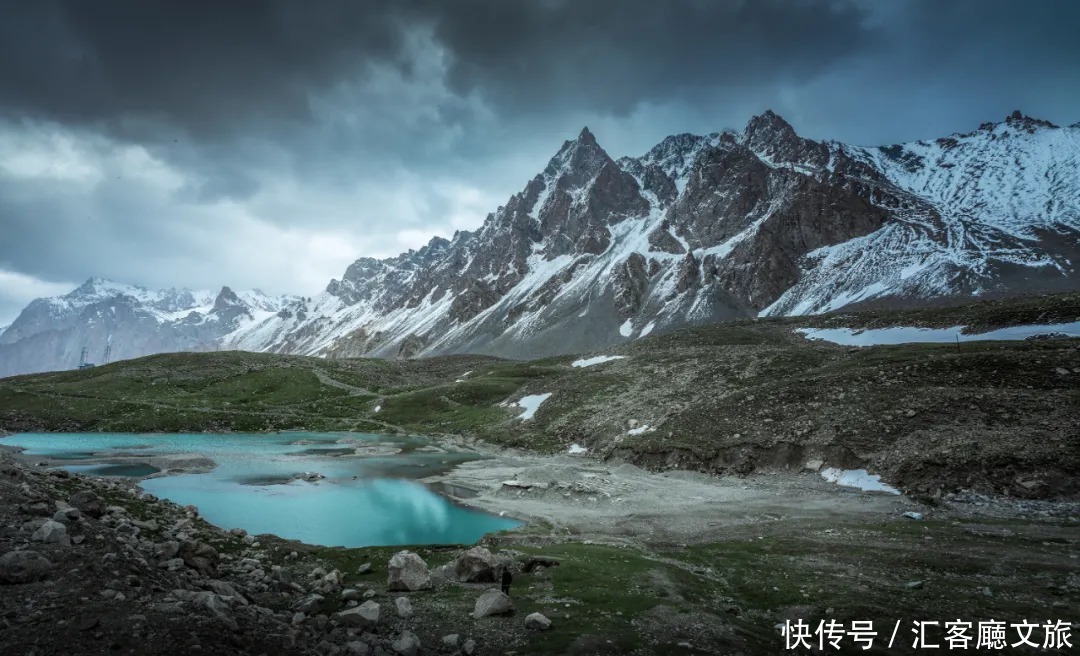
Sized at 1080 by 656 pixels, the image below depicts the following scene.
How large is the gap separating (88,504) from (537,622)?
17.9m

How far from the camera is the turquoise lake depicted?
33625mm

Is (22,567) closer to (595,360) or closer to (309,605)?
(309,605)

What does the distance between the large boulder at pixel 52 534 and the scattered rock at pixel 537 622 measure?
1272 cm

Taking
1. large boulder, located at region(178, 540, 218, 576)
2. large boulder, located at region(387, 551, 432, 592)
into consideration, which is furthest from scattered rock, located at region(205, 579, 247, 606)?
large boulder, located at region(387, 551, 432, 592)

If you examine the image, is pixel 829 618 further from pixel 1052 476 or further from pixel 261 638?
pixel 1052 476

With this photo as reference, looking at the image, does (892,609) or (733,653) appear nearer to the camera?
(733,653)

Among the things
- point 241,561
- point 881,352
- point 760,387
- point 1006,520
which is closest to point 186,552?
point 241,561

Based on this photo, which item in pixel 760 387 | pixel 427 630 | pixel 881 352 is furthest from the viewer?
pixel 881 352

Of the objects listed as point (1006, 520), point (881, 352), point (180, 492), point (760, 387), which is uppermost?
point (881, 352)

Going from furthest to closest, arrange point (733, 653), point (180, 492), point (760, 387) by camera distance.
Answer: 1. point (760, 387)
2. point (180, 492)
3. point (733, 653)

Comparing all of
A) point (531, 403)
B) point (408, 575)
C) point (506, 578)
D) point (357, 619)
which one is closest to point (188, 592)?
point (357, 619)

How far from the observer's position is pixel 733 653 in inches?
555

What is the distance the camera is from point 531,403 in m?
88.9

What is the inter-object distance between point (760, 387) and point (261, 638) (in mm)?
57104
